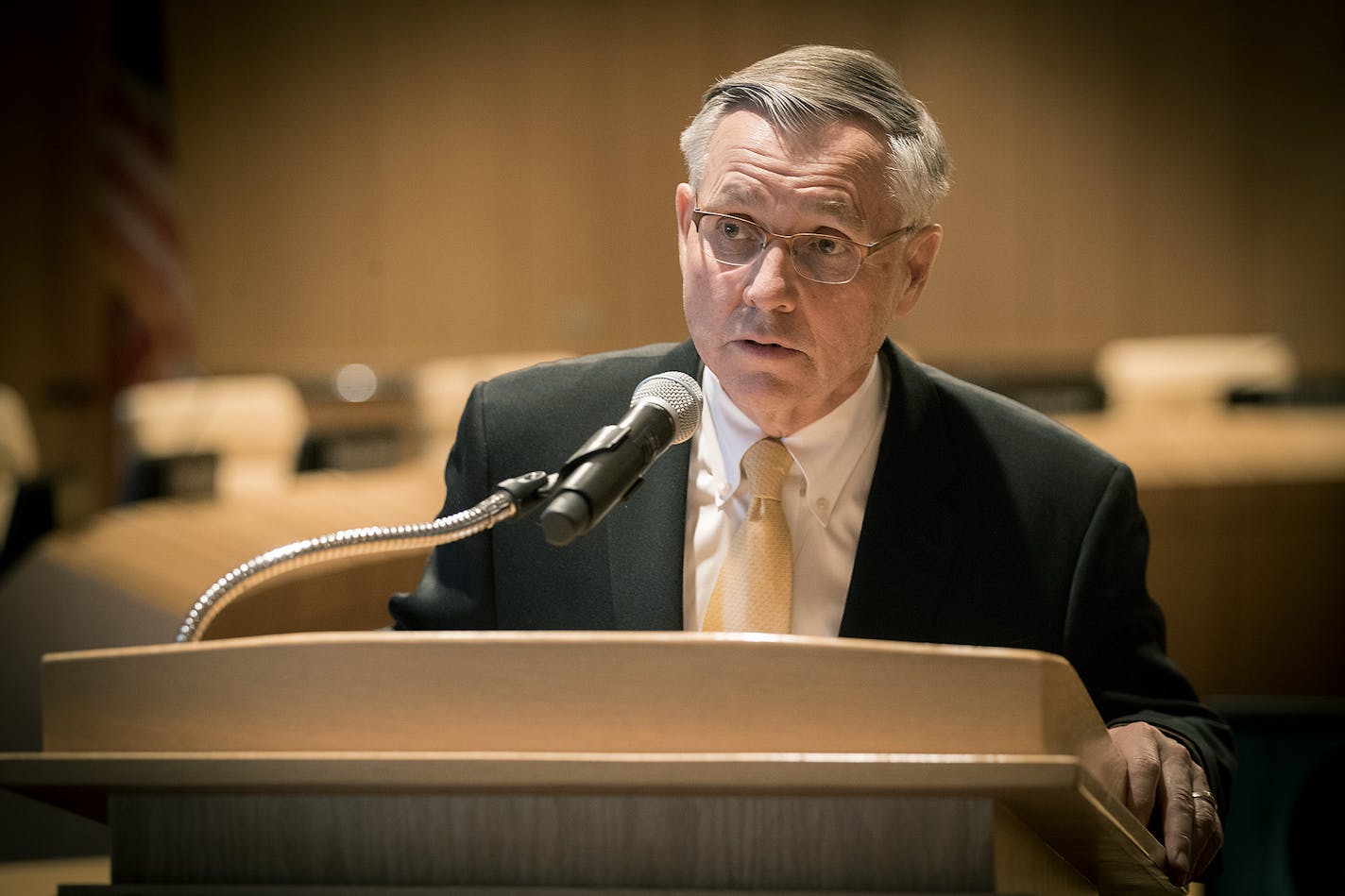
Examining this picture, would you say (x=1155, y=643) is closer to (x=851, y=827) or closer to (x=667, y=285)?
(x=851, y=827)

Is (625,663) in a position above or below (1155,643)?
above

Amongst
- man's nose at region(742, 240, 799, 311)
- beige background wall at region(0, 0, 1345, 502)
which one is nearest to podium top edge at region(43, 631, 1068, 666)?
man's nose at region(742, 240, 799, 311)

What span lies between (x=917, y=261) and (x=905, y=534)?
1.31 feet

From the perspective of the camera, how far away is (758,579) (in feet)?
5.55

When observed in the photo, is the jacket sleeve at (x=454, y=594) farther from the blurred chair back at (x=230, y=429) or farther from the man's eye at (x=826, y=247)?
the blurred chair back at (x=230, y=429)

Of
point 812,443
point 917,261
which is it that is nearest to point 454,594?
point 812,443

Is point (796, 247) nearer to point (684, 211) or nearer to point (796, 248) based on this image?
point (796, 248)

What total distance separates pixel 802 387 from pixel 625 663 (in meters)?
0.81

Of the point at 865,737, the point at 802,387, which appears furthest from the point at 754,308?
the point at 865,737

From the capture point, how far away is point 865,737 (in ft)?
3.13

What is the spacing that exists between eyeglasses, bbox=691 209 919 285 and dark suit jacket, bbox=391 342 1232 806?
0.25 metres

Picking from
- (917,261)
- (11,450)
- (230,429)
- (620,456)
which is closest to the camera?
(620,456)

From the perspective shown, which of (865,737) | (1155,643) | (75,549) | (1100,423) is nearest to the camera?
(865,737)

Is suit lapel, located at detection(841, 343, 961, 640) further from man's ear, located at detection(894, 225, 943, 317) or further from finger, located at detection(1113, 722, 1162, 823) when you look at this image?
finger, located at detection(1113, 722, 1162, 823)
